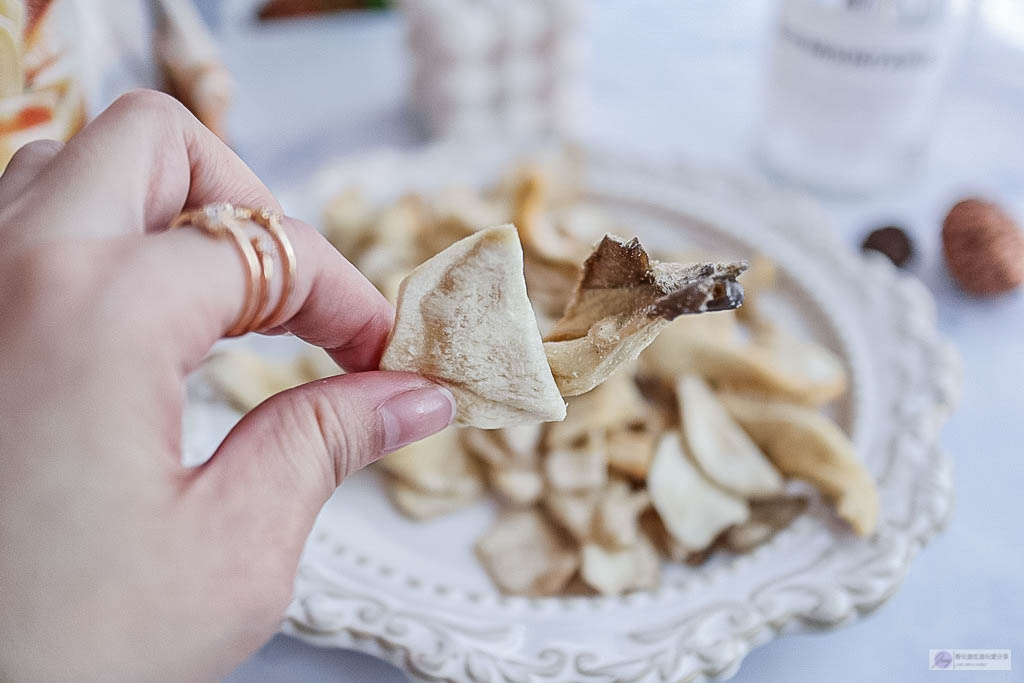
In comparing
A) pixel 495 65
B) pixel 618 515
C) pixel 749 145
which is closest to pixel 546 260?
pixel 618 515

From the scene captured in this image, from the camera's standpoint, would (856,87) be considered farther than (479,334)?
Yes

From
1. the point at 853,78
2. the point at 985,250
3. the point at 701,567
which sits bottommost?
the point at 701,567

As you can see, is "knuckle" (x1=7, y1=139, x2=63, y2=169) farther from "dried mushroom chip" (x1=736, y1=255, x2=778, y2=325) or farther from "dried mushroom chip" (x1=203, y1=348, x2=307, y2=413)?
"dried mushroom chip" (x1=736, y1=255, x2=778, y2=325)

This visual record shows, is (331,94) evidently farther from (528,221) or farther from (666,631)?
(666,631)

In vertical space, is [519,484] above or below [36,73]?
below

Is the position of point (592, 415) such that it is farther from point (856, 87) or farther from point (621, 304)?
point (856, 87)

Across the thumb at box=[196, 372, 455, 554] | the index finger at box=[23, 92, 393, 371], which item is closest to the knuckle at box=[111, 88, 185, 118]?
the index finger at box=[23, 92, 393, 371]
